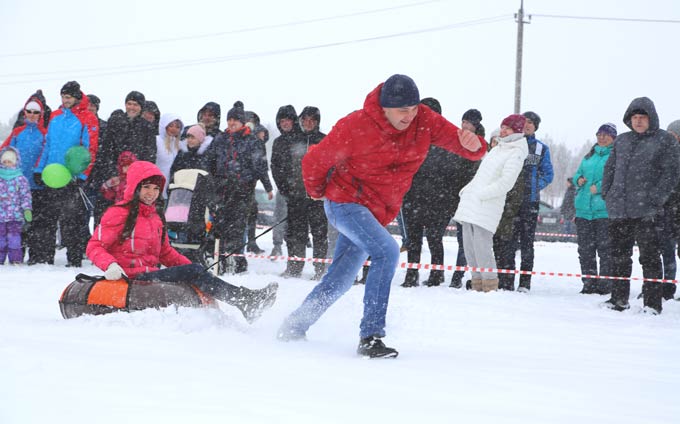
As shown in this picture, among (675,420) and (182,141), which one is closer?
(675,420)

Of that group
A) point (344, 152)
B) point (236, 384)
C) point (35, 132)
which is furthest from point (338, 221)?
point (35, 132)

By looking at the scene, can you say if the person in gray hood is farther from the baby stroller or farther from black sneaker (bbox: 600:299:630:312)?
the baby stroller

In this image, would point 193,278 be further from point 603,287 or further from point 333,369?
point 603,287

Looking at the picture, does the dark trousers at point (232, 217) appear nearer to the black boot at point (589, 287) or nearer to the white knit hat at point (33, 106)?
the white knit hat at point (33, 106)

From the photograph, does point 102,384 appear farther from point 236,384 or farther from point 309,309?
point 309,309

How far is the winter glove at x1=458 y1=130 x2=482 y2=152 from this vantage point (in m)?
4.47

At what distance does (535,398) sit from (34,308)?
441 cm

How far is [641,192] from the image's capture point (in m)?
7.00

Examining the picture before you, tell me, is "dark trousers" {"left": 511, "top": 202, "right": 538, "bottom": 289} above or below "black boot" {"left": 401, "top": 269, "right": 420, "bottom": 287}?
above

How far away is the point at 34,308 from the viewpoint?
19.8 ft

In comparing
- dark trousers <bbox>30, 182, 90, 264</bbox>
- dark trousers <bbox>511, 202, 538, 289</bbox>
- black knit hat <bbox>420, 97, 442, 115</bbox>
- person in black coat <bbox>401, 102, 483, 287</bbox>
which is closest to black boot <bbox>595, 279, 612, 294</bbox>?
dark trousers <bbox>511, 202, 538, 289</bbox>

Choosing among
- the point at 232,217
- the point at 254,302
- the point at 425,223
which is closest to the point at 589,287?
the point at 425,223

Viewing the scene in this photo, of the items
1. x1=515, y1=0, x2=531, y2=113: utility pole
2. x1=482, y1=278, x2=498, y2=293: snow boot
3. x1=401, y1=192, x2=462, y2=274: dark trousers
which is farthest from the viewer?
x1=515, y1=0, x2=531, y2=113: utility pole

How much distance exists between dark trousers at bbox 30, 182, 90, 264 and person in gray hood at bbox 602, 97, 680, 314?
272 inches
